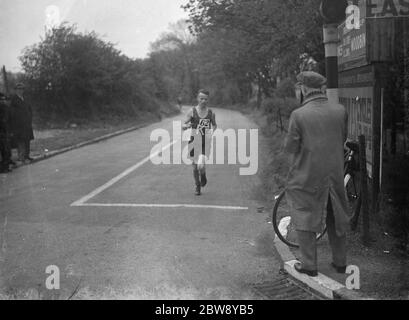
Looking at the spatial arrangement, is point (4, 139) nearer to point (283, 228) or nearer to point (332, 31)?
point (283, 228)

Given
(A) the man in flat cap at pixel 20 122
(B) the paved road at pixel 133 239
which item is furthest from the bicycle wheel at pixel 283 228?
(A) the man in flat cap at pixel 20 122

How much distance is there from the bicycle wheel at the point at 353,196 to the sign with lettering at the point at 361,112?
0.93 ft

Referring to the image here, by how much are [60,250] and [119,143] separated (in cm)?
1324

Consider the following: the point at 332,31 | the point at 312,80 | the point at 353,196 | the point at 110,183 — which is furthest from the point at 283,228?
the point at 110,183

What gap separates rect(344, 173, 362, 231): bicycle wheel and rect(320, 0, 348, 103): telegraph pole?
982mm

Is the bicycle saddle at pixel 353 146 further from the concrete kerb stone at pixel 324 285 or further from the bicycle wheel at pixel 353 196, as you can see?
the concrete kerb stone at pixel 324 285

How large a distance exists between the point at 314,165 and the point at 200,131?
14.6 feet

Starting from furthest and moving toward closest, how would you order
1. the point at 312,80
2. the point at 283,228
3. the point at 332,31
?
the point at 283,228 < the point at 332,31 < the point at 312,80

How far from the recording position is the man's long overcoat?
4.38 metres

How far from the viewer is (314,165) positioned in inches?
173

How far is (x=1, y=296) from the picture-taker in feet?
14.5

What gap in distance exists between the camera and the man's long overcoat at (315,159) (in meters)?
4.38

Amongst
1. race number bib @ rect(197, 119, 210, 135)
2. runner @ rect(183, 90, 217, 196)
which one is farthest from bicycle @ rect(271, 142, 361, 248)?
race number bib @ rect(197, 119, 210, 135)
